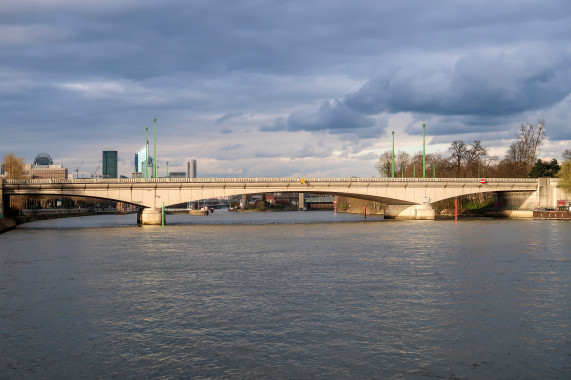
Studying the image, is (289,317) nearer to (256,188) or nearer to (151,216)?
(256,188)

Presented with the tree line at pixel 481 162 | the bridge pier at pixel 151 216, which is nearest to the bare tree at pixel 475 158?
the tree line at pixel 481 162

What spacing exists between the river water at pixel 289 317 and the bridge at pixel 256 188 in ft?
157

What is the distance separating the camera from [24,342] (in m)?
18.1

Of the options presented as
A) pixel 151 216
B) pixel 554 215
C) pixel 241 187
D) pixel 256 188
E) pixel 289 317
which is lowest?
pixel 289 317

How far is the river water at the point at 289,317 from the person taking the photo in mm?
15594

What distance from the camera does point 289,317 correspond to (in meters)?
21.1

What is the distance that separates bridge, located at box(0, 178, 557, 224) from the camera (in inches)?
3428

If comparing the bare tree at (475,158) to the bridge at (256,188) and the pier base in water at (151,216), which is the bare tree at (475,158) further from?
the pier base in water at (151,216)

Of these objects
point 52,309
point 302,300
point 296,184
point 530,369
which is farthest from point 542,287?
point 296,184

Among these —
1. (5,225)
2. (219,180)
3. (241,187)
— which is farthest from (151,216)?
(5,225)

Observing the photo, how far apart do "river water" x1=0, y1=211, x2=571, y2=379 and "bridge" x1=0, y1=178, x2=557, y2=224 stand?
47904 millimetres

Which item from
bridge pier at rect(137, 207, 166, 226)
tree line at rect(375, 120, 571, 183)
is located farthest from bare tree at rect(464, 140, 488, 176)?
bridge pier at rect(137, 207, 166, 226)

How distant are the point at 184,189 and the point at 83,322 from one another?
70.3 metres

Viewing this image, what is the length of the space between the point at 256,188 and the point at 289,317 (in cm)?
7198
